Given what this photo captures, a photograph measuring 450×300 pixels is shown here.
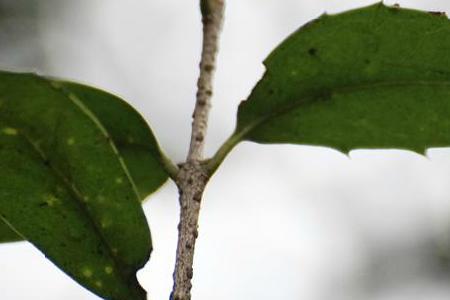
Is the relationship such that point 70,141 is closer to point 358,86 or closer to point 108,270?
point 108,270

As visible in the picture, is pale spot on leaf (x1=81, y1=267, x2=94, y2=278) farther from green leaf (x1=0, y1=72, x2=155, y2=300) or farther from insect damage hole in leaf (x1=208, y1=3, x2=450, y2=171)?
insect damage hole in leaf (x1=208, y1=3, x2=450, y2=171)

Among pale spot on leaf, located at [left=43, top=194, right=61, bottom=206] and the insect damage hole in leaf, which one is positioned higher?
the insect damage hole in leaf

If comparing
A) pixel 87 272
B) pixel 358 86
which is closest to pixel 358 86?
pixel 358 86

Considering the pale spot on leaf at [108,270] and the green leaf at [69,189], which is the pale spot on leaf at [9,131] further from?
the pale spot on leaf at [108,270]

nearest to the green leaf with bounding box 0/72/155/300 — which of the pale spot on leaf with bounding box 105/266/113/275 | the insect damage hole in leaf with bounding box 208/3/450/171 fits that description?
the pale spot on leaf with bounding box 105/266/113/275

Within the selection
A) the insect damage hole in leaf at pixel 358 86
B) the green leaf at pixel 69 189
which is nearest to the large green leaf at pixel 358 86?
the insect damage hole in leaf at pixel 358 86

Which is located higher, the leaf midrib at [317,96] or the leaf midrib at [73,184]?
the leaf midrib at [317,96]

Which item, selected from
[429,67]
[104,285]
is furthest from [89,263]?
[429,67]
